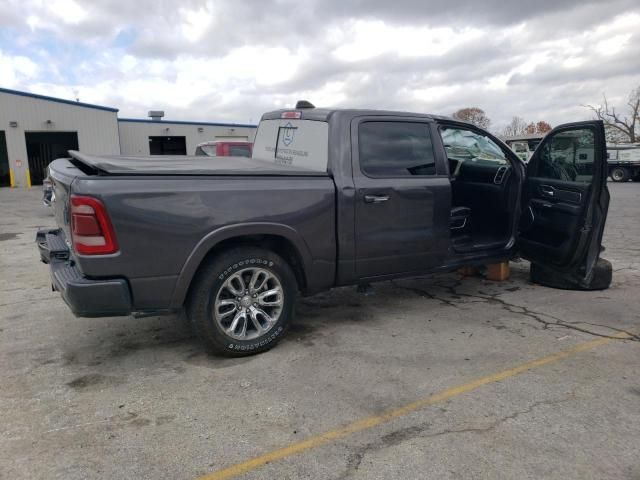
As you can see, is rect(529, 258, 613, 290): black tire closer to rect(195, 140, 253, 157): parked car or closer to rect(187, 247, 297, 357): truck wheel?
rect(187, 247, 297, 357): truck wheel

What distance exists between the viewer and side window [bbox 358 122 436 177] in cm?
434

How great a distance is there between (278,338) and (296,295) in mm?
373

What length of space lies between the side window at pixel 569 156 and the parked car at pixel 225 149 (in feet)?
24.1

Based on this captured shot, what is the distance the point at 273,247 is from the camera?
403 cm

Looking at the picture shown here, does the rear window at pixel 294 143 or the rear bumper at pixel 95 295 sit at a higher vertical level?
the rear window at pixel 294 143

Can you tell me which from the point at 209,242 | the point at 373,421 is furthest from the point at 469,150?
the point at 373,421

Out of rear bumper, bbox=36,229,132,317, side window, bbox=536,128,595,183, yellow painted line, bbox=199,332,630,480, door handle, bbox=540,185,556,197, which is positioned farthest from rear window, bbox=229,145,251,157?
yellow painted line, bbox=199,332,630,480

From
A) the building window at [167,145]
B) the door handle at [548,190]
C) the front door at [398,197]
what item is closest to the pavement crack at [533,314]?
the front door at [398,197]

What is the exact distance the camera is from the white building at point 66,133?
2570 centimetres

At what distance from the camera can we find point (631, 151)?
2773 cm

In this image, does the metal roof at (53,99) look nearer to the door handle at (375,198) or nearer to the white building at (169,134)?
the white building at (169,134)

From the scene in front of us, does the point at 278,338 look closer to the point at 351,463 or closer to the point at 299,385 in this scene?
the point at 299,385

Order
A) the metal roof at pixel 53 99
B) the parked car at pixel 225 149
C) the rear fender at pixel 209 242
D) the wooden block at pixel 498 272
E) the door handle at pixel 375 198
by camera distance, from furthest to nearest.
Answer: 1. the metal roof at pixel 53 99
2. the parked car at pixel 225 149
3. the wooden block at pixel 498 272
4. the door handle at pixel 375 198
5. the rear fender at pixel 209 242

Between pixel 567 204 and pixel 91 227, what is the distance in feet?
14.7
